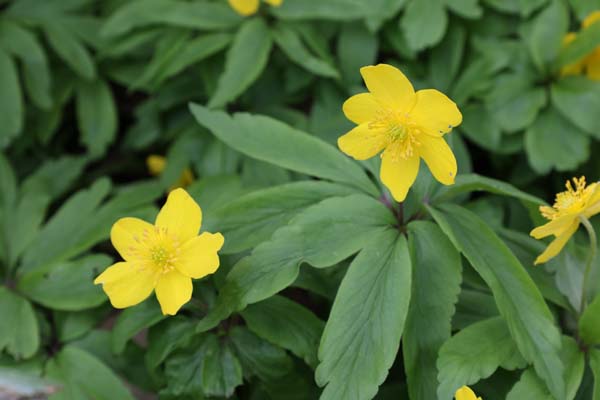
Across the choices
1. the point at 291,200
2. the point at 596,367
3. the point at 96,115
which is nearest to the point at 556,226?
the point at 596,367

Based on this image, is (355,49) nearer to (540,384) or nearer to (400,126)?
(400,126)

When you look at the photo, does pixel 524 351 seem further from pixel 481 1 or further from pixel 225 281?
pixel 481 1


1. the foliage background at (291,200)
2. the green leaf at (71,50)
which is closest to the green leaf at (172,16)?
the foliage background at (291,200)

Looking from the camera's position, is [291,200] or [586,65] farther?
[586,65]

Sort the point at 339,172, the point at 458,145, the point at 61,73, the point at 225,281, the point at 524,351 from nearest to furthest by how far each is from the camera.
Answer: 1. the point at 524,351
2. the point at 225,281
3. the point at 339,172
4. the point at 458,145
5. the point at 61,73

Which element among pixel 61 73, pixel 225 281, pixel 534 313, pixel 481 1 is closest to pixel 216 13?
pixel 61 73

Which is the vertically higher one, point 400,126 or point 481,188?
point 400,126
